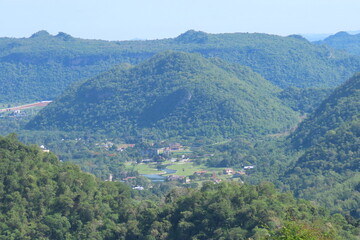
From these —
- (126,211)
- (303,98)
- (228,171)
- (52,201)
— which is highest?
(52,201)

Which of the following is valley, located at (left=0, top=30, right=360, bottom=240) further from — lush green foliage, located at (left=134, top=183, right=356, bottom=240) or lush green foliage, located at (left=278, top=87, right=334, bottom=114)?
lush green foliage, located at (left=278, top=87, right=334, bottom=114)

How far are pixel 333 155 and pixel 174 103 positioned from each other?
65.2 m

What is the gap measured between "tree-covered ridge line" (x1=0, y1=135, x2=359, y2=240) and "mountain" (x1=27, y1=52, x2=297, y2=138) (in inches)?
2973

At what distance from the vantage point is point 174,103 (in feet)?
470

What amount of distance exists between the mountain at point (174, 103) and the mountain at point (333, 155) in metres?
27.4

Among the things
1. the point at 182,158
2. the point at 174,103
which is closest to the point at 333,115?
the point at 182,158

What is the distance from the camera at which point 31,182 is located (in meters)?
53.8

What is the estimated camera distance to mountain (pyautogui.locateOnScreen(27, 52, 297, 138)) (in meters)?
134

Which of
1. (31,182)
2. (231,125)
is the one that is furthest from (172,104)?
(31,182)

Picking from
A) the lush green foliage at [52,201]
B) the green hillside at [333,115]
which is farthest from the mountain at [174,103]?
the lush green foliage at [52,201]

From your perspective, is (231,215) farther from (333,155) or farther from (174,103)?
(174,103)

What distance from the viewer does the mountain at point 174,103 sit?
13438 centimetres

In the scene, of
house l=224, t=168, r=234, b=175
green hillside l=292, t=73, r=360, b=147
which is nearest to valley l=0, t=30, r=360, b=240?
green hillside l=292, t=73, r=360, b=147

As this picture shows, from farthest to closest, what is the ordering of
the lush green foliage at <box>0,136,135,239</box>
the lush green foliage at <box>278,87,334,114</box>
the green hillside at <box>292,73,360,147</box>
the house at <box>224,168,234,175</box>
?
1. the lush green foliage at <box>278,87,334,114</box>
2. the house at <box>224,168,234,175</box>
3. the green hillside at <box>292,73,360,147</box>
4. the lush green foliage at <box>0,136,135,239</box>
